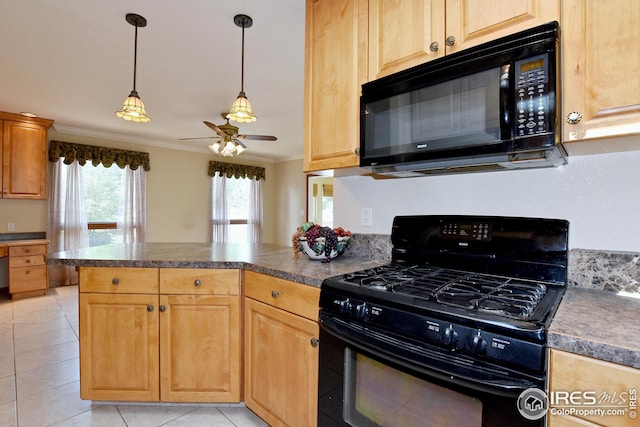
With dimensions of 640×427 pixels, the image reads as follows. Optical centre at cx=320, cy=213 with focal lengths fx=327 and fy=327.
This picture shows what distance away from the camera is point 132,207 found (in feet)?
17.5

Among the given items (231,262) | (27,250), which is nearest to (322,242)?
(231,262)

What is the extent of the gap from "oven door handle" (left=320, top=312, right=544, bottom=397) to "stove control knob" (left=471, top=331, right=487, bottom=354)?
0.10ft

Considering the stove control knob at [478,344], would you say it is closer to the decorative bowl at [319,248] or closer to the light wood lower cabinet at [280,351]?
the light wood lower cabinet at [280,351]

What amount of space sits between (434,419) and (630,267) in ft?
2.88

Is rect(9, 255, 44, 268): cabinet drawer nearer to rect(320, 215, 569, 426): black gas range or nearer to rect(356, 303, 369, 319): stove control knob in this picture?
rect(320, 215, 569, 426): black gas range

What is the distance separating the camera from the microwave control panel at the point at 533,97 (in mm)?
1029

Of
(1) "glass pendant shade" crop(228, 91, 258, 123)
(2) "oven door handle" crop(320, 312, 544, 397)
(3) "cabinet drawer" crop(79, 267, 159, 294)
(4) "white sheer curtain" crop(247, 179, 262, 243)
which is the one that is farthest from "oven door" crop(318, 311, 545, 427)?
(4) "white sheer curtain" crop(247, 179, 262, 243)

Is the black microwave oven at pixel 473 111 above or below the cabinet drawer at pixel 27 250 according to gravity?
above

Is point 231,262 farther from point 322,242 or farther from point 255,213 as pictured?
point 255,213

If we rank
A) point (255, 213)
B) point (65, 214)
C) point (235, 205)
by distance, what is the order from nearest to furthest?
1. point (65, 214)
2. point (235, 205)
3. point (255, 213)

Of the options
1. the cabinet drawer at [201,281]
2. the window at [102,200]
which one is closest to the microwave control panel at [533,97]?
the cabinet drawer at [201,281]

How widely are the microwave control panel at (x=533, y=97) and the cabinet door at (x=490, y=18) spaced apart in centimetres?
15

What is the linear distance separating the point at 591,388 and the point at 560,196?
0.84 meters

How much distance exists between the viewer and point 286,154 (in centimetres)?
693
